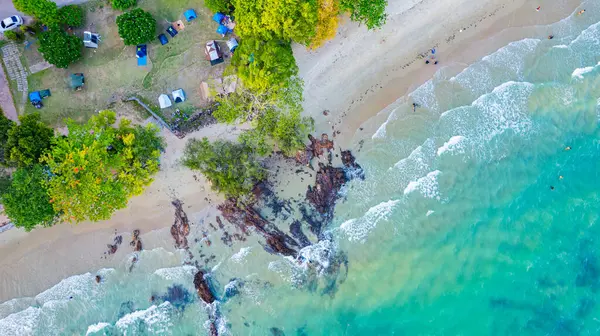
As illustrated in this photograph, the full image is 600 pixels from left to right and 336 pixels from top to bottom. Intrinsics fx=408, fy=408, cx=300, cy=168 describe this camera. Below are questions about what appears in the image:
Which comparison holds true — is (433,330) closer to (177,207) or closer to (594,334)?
(594,334)

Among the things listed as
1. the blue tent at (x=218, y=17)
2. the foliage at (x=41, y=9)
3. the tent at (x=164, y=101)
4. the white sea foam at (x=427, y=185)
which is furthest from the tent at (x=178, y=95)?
the white sea foam at (x=427, y=185)

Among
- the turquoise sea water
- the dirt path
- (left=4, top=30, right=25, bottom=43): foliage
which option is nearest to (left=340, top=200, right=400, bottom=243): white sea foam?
the turquoise sea water

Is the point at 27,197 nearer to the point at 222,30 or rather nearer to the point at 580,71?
the point at 222,30

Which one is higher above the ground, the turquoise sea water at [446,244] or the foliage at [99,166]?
the foliage at [99,166]

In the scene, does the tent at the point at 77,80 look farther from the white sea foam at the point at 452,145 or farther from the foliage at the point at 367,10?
the white sea foam at the point at 452,145

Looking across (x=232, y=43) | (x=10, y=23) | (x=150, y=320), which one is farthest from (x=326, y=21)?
(x=150, y=320)

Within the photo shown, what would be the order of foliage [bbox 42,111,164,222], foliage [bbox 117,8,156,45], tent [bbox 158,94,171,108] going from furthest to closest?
tent [bbox 158,94,171,108] < foliage [bbox 117,8,156,45] < foliage [bbox 42,111,164,222]

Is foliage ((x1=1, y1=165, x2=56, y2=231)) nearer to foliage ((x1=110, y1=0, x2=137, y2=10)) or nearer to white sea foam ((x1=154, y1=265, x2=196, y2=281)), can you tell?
white sea foam ((x1=154, y1=265, x2=196, y2=281))
